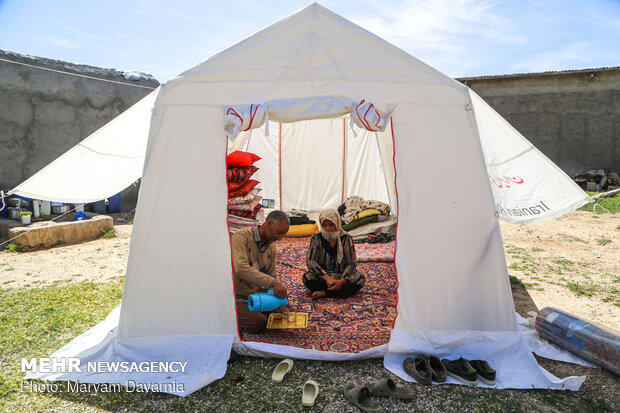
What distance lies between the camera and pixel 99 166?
3434 millimetres

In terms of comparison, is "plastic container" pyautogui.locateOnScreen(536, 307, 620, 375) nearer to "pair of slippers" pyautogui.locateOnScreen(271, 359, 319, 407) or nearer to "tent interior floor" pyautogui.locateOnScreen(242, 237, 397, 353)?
"tent interior floor" pyautogui.locateOnScreen(242, 237, 397, 353)

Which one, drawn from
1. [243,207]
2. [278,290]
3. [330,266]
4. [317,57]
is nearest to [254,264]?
[278,290]

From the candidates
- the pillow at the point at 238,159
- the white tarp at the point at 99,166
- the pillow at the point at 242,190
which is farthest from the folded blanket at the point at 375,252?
the white tarp at the point at 99,166

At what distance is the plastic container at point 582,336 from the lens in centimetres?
277

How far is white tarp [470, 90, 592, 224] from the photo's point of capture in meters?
3.17

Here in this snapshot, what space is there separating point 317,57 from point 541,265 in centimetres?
413

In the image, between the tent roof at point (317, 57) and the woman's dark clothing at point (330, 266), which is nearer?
the tent roof at point (317, 57)

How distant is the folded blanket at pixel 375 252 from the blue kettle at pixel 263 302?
88.7 inches

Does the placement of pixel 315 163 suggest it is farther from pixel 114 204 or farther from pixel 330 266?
pixel 114 204

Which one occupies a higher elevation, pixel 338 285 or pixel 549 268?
pixel 338 285

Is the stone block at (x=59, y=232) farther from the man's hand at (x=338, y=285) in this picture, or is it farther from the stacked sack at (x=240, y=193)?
A: the man's hand at (x=338, y=285)

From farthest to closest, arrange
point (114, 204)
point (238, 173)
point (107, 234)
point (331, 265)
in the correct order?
point (114, 204), point (107, 234), point (238, 173), point (331, 265)

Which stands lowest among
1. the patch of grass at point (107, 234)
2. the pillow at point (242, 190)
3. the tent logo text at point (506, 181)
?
the patch of grass at point (107, 234)

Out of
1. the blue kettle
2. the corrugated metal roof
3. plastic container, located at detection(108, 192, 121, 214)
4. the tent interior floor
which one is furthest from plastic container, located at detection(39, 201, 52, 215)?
the corrugated metal roof
